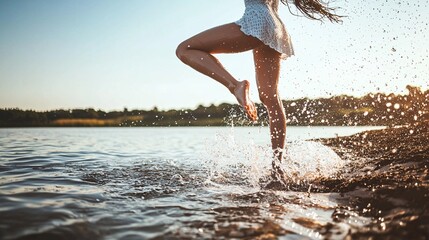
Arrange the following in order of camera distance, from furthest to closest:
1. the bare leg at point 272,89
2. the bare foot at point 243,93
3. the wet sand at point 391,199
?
the bare leg at point 272,89, the bare foot at point 243,93, the wet sand at point 391,199

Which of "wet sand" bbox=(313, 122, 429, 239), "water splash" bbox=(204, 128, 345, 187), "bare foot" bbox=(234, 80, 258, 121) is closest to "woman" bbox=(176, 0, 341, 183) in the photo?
"bare foot" bbox=(234, 80, 258, 121)

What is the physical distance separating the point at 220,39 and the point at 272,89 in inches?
31.3

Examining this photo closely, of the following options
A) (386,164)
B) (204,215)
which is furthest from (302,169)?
(204,215)

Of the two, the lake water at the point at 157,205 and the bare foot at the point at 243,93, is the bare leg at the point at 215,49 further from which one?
the lake water at the point at 157,205

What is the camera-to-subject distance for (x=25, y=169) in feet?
13.2

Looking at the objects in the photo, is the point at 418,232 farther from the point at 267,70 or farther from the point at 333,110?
the point at 333,110

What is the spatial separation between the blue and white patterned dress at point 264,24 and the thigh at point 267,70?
176mm

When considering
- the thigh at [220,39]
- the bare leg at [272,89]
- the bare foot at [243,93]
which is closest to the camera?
the bare foot at [243,93]

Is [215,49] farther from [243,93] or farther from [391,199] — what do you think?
[391,199]

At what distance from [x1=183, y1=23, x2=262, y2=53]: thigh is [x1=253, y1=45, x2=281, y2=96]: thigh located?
35 cm

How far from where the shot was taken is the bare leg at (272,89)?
350cm

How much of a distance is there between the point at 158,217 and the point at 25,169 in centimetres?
269

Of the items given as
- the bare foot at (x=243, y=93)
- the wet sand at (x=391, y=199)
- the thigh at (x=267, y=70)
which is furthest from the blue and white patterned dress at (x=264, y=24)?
the wet sand at (x=391, y=199)

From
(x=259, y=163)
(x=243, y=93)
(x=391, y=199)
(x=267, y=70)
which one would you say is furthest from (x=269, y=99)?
(x=391, y=199)
